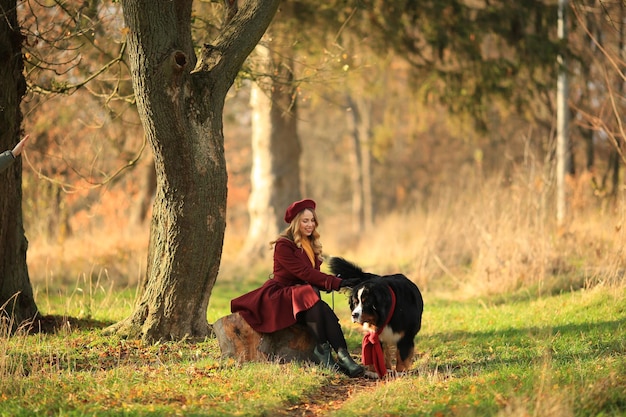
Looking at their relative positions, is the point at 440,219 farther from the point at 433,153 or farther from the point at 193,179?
the point at 433,153

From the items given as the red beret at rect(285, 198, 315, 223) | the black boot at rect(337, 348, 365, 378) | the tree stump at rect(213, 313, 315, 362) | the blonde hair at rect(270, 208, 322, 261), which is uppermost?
the red beret at rect(285, 198, 315, 223)

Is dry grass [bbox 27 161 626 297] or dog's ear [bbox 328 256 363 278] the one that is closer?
dog's ear [bbox 328 256 363 278]

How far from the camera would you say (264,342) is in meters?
8.16

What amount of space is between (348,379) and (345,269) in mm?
992

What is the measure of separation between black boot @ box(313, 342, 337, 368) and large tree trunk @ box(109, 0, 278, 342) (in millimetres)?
1496

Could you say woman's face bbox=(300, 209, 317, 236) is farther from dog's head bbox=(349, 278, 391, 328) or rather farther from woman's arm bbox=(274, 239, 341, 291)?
dog's head bbox=(349, 278, 391, 328)

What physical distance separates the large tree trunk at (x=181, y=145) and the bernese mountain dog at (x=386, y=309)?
4.81ft

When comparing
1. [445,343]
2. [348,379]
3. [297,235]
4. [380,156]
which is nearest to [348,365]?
[348,379]

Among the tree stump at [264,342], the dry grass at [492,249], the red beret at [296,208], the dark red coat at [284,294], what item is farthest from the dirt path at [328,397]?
the dry grass at [492,249]

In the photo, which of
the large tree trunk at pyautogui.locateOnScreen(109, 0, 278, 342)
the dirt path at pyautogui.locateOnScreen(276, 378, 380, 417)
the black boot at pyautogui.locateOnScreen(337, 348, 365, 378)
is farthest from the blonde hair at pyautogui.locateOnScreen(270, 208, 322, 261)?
the dirt path at pyautogui.locateOnScreen(276, 378, 380, 417)

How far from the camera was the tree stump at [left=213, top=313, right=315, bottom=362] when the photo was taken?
8.12 metres

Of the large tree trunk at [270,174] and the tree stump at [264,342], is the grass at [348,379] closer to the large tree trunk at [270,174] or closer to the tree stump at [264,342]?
the tree stump at [264,342]

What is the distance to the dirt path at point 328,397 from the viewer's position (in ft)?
20.9

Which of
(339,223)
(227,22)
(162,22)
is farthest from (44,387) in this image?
(339,223)
